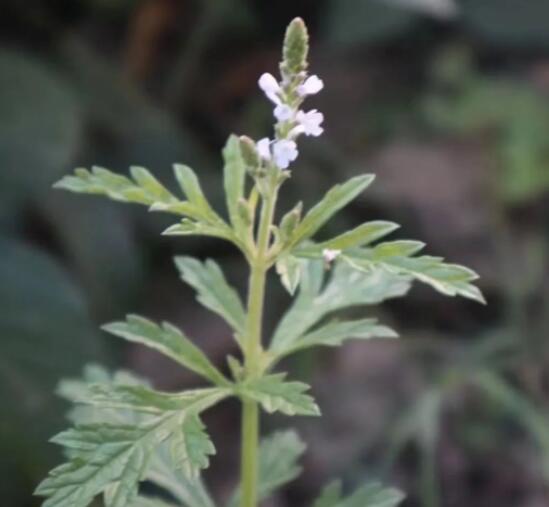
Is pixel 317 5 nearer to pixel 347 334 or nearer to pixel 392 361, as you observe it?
pixel 392 361

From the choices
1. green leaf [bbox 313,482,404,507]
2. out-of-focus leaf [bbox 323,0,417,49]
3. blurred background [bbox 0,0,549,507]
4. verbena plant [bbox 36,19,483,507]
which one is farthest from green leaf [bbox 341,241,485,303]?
out-of-focus leaf [bbox 323,0,417,49]

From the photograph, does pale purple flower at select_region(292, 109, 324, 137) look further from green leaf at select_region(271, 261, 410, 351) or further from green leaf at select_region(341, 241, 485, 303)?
green leaf at select_region(271, 261, 410, 351)

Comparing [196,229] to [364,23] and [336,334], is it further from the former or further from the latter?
[364,23]

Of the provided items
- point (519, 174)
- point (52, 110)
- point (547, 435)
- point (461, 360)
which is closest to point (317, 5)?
point (519, 174)

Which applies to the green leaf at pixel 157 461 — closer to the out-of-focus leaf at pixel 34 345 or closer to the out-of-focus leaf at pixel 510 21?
the out-of-focus leaf at pixel 34 345

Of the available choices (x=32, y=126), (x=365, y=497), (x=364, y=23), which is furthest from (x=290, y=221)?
(x=364, y=23)
